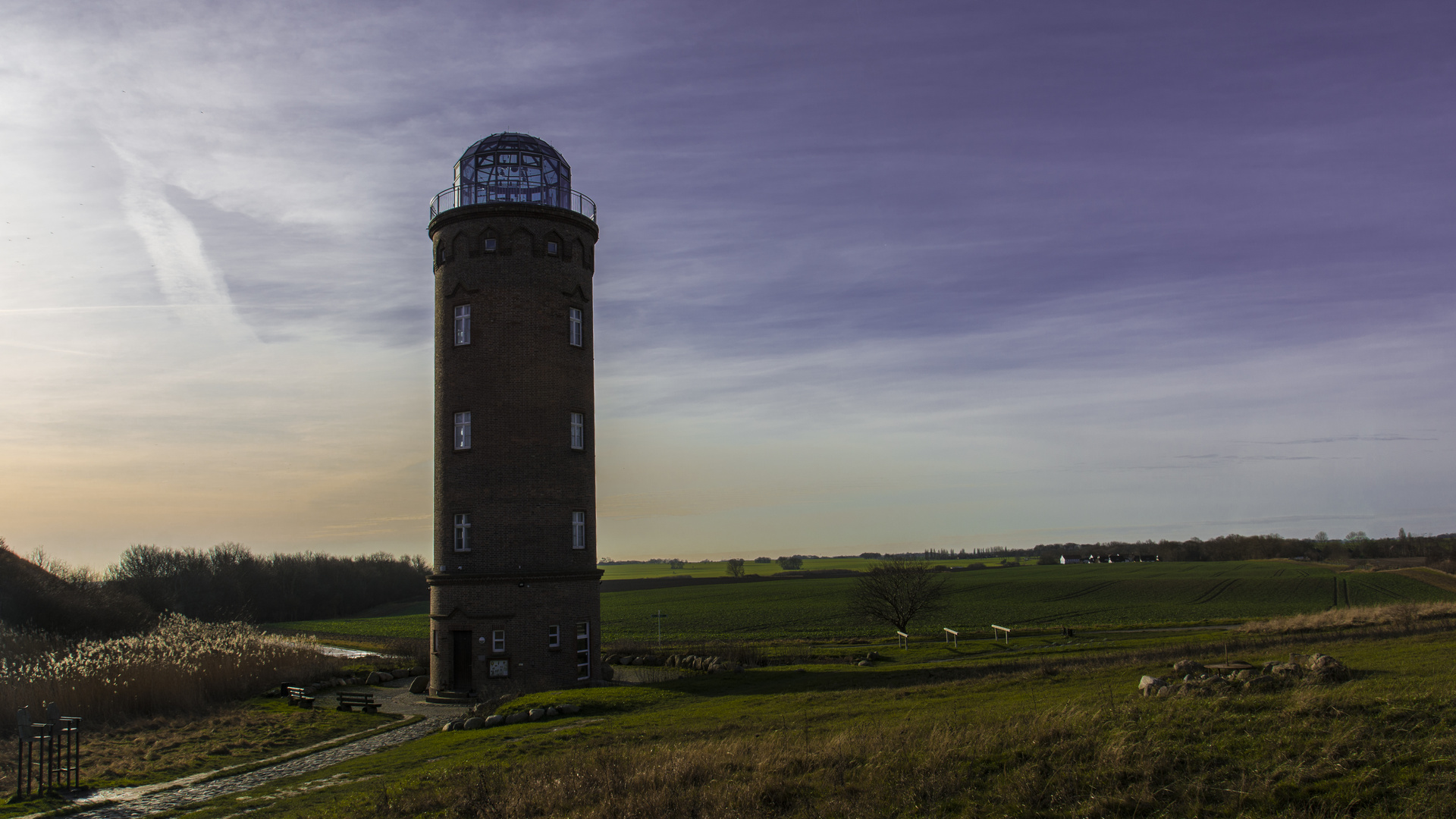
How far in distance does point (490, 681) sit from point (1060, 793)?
2269 cm

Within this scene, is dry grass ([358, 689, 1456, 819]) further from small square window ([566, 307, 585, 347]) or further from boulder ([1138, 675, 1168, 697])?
small square window ([566, 307, 585, 347])

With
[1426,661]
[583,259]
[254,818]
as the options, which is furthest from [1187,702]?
[583,259]

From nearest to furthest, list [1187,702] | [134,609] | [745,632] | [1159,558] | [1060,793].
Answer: [1060,793] → [1187,702] → [134,609] → [745,632] → [1159,558]

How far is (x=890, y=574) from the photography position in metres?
51.5

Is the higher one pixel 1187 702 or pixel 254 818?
pixel 1187 702

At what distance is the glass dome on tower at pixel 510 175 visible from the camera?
3328 centimetres

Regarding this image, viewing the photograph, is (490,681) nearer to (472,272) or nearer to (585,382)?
(585,382)

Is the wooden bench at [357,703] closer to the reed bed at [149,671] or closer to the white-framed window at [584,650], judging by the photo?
the reed bed at [149,671]

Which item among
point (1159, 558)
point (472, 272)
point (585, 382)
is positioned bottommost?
point (1159, 558)

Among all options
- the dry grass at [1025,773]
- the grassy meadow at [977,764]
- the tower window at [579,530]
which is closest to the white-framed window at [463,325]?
the tower window at [579,530]

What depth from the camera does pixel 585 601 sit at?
31625 millimetres

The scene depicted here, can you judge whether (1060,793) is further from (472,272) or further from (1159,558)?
(1159,558)

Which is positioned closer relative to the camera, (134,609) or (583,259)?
(583,259)

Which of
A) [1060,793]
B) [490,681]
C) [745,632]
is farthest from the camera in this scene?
[745,632]
